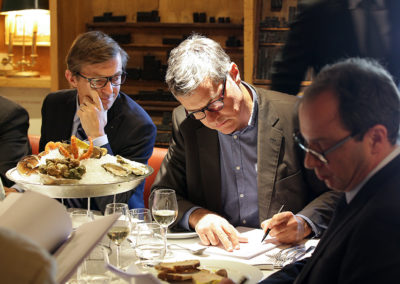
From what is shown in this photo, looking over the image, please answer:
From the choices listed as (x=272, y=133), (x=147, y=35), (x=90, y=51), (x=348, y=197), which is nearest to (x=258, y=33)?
(x=147, y=35)

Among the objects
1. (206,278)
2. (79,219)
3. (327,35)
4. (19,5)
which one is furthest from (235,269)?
(19,5)

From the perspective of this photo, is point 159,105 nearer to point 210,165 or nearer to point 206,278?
point 210,165

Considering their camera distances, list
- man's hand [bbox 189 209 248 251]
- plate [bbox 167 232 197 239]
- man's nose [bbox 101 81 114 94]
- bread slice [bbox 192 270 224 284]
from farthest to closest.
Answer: man's nose [bbox 101 81 114 94] < plate [bbox 167 232 197 239] < man's hand [bbox 189 209 248 251] < bread slice [bbox 192 270 224 284]

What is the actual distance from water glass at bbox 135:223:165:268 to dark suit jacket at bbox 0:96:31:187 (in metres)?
1.64

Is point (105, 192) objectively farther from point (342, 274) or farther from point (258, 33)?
point (258, 33)

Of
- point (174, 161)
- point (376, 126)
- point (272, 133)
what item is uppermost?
point (376, 126)

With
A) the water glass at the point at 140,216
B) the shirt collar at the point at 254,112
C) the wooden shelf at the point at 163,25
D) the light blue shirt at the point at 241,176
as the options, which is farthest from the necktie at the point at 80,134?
the wooden shelf at the point at 163,25

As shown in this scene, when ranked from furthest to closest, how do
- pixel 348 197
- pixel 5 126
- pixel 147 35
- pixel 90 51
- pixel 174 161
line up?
pixel 147 35
pixel 5 126
pixel 90 51
pixel 174 161
pixel 348 197

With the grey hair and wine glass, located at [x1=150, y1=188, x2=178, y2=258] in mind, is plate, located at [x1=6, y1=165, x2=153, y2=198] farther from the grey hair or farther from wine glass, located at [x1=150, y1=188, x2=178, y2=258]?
the grey hair

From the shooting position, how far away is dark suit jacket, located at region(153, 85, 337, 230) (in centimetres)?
224

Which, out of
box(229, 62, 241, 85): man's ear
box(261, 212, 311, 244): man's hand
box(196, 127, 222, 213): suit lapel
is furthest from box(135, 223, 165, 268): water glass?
box(229, 62, 241, 85): man's ear

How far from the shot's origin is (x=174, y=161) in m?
2.46

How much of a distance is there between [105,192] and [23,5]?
3802 mm

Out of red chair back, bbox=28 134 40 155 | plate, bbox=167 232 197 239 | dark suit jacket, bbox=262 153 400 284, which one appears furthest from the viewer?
red chair back, bbox=28 134 40 155
